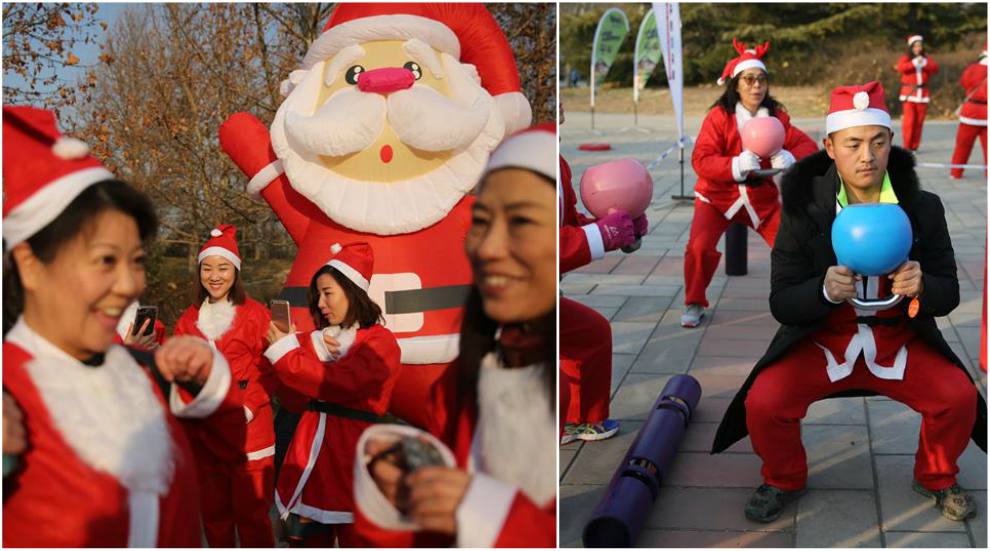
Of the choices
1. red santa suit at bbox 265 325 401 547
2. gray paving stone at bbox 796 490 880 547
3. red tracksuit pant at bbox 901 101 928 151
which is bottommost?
red tracksuit pant at bbox 901 101 928 151

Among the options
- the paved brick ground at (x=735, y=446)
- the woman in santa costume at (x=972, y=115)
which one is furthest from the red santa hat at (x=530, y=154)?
the woman in santa costume at (x=972, y=115)

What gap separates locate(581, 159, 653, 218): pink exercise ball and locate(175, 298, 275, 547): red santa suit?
1.27m

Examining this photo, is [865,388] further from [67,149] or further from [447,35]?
[67,149]

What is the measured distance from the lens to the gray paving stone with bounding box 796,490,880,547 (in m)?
4.00

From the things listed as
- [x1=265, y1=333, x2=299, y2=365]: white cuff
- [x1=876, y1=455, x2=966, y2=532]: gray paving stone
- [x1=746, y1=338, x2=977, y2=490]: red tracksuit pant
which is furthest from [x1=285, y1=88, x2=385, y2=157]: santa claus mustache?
[x1=876, y1=455, x2=966, y2=532]: gray paving stone

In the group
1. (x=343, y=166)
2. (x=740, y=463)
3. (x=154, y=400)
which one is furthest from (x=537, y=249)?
(x=740, y=463)

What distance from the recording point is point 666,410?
4.88 meters

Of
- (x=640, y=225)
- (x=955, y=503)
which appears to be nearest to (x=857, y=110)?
(x=640, y=225)

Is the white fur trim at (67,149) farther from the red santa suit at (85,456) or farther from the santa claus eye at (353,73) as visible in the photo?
the santa claus eye at (353,73)

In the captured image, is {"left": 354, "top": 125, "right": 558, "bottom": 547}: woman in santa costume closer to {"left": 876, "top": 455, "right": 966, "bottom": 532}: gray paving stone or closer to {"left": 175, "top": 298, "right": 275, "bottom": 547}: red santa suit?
{"left": 175, "top": 298, "right": 275, "bottom": 547}: red santa suit

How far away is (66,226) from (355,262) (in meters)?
1.80

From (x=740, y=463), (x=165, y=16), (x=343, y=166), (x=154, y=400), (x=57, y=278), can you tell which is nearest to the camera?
(x=57, y=278)

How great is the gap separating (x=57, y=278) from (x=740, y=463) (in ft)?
10.5

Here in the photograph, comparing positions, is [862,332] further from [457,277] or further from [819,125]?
[819,125]
